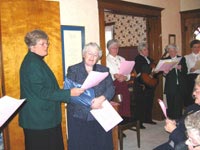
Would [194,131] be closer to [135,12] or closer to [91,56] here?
[91,56]

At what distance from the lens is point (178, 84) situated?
176 inches

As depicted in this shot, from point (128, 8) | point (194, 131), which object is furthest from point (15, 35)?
point (128, 8)

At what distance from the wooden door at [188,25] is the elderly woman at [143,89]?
144 centimetres

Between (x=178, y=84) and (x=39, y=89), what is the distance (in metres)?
3.07

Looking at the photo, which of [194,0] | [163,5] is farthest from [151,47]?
[194,0]

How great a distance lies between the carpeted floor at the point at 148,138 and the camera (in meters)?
3.58

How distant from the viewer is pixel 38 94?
200 cm

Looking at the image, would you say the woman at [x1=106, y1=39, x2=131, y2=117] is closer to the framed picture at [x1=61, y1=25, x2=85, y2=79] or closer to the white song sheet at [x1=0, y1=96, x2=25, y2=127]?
the framed picture at [x1=61, y1=25, x2=85, y2=79]

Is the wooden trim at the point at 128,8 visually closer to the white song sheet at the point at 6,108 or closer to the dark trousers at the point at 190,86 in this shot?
the dark trousers at the point at 190,86

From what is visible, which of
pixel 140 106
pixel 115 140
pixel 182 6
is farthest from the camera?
pixel 182 6

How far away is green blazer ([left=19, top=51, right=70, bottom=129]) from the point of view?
1984 millimetres

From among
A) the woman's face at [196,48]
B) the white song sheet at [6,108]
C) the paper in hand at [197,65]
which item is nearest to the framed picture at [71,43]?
the white song sheet at [6,108]

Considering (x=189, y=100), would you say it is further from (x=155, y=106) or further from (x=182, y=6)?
(x=182, y=6)

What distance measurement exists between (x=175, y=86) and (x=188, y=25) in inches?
63.3
